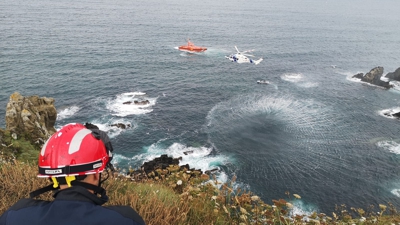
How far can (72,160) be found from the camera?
3.74m

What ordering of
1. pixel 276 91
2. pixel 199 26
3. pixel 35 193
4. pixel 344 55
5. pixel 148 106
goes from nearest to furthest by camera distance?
pixel 35 193
pixel 148 106
pixel 276 91
pixel 344 55
pixel 199 26

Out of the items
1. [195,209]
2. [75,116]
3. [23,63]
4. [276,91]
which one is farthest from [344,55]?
[195,209]

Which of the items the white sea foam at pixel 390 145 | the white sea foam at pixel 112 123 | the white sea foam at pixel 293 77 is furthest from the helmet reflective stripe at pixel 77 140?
the white sea foam at pixel 293 77

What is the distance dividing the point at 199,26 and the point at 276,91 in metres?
77.6

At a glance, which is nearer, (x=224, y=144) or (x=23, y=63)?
(x=224, y=144)

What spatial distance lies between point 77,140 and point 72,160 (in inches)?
11.3

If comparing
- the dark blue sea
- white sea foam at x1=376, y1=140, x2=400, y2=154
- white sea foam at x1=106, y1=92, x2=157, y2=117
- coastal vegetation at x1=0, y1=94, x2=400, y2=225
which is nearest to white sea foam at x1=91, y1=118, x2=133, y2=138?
the dark blue sea

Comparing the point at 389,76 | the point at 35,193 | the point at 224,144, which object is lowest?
the point at 224,144

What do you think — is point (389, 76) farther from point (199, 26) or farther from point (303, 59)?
point (199, 26)

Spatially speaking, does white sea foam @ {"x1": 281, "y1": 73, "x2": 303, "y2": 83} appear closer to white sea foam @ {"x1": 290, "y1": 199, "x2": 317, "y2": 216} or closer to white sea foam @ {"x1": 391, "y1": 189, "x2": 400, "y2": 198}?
white sea foam @ {"x1": 391, "y1": 189, "x2": 400, "y2": 198}

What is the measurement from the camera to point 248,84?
6812 centimetres

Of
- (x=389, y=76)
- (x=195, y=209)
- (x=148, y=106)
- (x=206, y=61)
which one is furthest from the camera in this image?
(x=206, y=61)

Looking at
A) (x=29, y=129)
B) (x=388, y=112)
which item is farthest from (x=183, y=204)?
(x=388, y=112)

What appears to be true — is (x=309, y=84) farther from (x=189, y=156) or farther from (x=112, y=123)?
(x=112, y=123)
